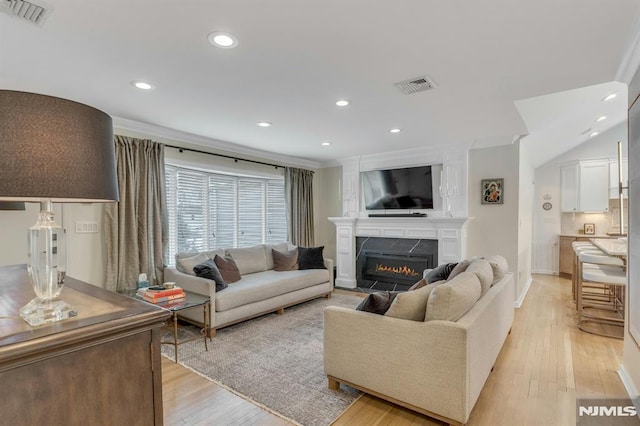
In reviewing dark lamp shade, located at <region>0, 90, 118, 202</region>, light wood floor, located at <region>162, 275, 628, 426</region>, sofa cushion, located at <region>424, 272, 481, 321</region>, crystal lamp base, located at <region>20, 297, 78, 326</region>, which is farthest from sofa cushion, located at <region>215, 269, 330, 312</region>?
dark lamp shade, located at <region>0, 90, 118, 202</region>

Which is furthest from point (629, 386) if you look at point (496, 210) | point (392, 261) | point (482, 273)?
point (392, 261)

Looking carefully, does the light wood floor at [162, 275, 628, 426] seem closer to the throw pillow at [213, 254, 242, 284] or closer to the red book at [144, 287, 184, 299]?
the red book at [144, 287, 184, 299]

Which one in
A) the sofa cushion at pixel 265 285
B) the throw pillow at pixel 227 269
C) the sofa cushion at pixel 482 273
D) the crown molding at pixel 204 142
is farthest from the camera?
the throw pillow at pixel 227 269

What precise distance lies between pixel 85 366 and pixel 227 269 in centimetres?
329

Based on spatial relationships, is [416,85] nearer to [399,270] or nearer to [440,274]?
[440,274]

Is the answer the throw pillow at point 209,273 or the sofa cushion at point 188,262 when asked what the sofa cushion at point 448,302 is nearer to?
the throw pillow at point 209,273

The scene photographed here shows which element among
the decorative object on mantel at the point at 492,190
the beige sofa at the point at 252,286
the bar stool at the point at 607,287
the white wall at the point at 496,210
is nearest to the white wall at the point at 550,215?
the bar stool at the point at 607,287

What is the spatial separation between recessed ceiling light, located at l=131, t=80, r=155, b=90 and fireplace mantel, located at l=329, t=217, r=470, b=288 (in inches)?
153

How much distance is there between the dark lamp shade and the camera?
2.56ft

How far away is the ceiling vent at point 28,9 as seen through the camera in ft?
5.37

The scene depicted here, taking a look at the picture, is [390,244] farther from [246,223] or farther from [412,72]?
[412,72]

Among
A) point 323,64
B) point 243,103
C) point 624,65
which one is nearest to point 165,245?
point 243,103

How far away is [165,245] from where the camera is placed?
13.3 feet

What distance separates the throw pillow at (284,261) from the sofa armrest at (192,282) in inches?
58.1
